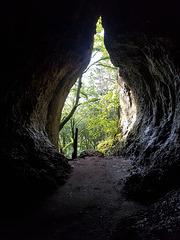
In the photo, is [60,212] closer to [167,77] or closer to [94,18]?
[167,77]

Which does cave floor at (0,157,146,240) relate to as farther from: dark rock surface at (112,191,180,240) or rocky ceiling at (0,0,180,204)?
rocky ceiling at (0,0,180,204)

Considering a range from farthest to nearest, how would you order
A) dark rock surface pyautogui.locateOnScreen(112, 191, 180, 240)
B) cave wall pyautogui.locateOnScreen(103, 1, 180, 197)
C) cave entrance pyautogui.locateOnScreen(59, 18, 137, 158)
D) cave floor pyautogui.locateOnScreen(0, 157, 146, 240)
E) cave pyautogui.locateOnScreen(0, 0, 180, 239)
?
cave entrance pyautogui.locateOnScreen(59, 18, 137, 158), cave wall pyautogui.locateOnScreen(103, 1, 180, 197), cave pyautogui.locateOnScreen(0, 0, 180, 239), cave floor pyautogui.locateOnScreen(0, 157, 146, 240), dark rock surface pyautogui.locateOnScreen(112, 191, 180, 240)

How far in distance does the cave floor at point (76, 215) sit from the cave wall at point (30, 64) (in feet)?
2.25

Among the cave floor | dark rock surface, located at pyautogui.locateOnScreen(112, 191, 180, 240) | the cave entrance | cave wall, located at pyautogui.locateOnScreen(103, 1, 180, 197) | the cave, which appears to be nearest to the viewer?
dark rock surface, located at pyautogui.locateOnScreen(112, 191, 180, 240)

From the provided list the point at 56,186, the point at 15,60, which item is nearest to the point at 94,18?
the point at 15,60

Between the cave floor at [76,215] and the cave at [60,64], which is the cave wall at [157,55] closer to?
the cave at [60,64]

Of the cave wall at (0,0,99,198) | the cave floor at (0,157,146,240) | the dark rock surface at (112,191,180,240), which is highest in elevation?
the cave wall at (0,0,99,198)

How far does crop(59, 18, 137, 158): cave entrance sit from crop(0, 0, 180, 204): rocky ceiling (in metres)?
5.21

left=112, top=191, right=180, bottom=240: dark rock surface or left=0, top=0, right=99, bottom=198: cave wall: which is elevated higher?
left=0, top=0, right=99, bottom=198: cave wall

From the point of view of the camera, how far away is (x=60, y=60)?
550cm

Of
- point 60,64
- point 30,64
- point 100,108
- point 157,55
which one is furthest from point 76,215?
point 100,108

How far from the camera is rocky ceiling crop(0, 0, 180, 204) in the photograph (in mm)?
3320

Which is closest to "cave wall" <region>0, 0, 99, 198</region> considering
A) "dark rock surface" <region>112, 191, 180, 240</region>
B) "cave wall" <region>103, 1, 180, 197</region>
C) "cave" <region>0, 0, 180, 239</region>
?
"cave" <region>0, 0, 180, 239</region>

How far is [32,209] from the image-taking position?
10.4 ft
